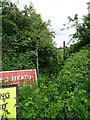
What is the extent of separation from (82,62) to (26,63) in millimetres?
1179

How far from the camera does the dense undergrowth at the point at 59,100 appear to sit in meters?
1.83

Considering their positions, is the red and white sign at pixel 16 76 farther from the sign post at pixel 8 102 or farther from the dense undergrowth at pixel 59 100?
the sign post at pixel 8 102

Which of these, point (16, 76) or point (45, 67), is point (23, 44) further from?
point (16, 76)

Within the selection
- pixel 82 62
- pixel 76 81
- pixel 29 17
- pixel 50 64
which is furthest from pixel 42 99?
pixel 29 17

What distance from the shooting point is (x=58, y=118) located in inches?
73.2

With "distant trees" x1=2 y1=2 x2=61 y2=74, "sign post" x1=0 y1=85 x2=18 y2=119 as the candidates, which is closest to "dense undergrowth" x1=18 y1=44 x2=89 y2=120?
"sign post" x1=0 y1=85 x2=18 y2=119

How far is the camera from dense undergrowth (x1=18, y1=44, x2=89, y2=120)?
1.83 metres

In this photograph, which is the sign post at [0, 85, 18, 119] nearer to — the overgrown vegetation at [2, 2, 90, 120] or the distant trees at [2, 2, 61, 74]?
the overgrown vegetation at [2, 2, 90, 120]

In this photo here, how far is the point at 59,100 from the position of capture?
199 cm

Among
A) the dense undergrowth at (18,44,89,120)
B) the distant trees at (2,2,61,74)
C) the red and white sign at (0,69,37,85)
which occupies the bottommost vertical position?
the dense undergrowth at (18,44,89,120)

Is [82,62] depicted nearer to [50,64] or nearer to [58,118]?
[50,64]

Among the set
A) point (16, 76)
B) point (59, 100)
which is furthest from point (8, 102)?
point (16, 76)

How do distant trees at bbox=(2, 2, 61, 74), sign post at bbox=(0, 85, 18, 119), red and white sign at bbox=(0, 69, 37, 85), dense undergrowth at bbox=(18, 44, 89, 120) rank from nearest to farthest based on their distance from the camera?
sign post at bbox=(0, 85, 18, 119) < dense undergrowth at bbox=(18, 44, 89, 120) < red and white sign at bbox=(0, 69, 37, 85) < distant trees at bbox=(2, 2, 61, 74)

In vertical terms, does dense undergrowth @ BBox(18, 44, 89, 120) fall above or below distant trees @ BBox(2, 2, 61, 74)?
below
